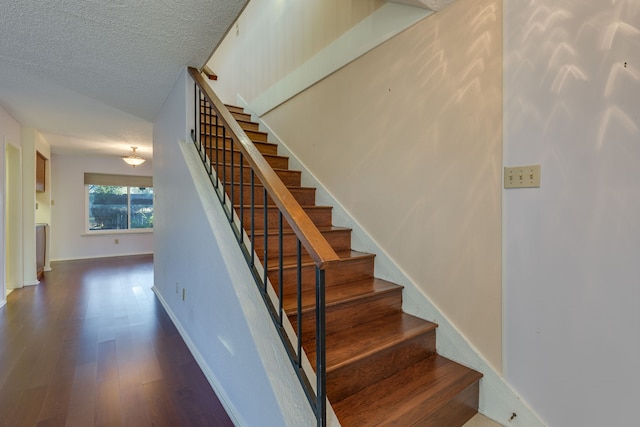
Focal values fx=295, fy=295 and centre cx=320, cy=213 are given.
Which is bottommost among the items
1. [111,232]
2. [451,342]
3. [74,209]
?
[451,342]

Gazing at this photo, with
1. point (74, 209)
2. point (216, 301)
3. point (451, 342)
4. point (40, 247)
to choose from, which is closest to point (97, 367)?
point (216, 301)

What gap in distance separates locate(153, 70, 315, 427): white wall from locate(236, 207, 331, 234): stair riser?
24 centimetres

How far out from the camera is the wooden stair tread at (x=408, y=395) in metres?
1.25

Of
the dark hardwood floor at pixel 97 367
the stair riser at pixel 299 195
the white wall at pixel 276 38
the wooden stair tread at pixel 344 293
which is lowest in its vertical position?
the dark hardwood floor at pixel 97 367

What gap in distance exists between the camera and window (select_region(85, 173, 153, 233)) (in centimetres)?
673

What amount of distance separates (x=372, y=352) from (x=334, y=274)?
594 millimetres

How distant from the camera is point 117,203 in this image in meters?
7.07

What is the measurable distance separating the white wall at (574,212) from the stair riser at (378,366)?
420mm

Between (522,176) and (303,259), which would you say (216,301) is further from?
(522,176)

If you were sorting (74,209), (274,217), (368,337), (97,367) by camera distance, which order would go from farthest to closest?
(74,209) < (274,217) < (97,367) < (368,337)

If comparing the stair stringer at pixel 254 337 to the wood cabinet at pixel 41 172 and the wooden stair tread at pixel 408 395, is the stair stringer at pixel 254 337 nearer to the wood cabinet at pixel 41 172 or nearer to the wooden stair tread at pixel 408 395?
the wooden stair tread at pixel 408 395

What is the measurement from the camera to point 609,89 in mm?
1185

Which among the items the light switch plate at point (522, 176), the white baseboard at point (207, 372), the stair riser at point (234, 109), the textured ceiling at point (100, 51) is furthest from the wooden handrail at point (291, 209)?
the stair riser at point (234, 109)

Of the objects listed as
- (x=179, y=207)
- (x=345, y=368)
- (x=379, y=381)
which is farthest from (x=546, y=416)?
(x=179, y=207)
